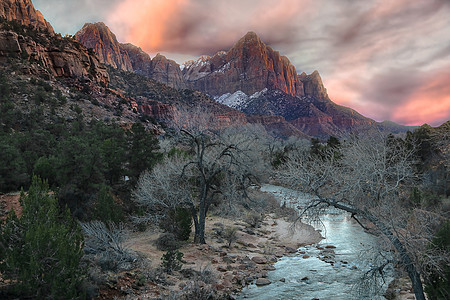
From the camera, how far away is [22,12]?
85.2 m

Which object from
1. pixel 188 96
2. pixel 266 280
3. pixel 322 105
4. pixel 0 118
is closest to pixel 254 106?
pixel 322 105

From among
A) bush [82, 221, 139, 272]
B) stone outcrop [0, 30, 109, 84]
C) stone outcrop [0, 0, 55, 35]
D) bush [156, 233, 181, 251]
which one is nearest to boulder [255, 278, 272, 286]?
bush [156, 233, 181, 251]

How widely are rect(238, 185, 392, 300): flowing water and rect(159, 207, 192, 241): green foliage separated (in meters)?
4.89

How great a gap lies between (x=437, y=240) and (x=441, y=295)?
61.6 inches

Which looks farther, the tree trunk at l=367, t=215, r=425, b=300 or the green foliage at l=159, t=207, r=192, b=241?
the green foliage at l=159, t=207, r=192, b=241

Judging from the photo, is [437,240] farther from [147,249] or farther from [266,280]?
[147,249]

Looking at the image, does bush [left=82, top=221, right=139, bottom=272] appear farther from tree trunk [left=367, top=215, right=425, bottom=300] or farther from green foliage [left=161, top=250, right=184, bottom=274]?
tree trunk [left=367, top=215, right=425, bottom=300]

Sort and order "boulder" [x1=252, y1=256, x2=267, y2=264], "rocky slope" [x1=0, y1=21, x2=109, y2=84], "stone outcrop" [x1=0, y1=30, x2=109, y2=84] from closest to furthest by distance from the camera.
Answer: "boulder" [x1=252, y1=256, x2=267, y2=264], "stone outcrop" [x1=0, y1=30, x2=109, y2=84], "rocky slope" [x1=0, y1=21, x2=109, y2=84]

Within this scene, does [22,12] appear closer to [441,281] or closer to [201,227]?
[201,227]

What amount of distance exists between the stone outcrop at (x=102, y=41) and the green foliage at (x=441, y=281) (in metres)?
183

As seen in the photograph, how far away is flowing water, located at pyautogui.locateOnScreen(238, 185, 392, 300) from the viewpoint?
961cm

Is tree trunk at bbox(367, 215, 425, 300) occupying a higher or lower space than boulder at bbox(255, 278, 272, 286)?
higher

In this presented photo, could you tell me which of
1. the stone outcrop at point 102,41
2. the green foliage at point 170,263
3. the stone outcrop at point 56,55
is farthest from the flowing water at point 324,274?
the stone outcrop at point 102,41

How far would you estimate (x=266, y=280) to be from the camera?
11062mm
